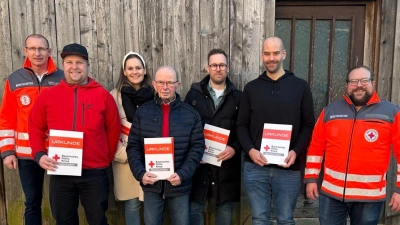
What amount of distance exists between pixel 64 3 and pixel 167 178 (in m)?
2.26

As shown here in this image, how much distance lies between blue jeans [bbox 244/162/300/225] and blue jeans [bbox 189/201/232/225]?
1.21 ft

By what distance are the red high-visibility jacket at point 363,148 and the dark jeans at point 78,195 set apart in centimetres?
197

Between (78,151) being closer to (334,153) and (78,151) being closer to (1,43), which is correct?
(1,43)

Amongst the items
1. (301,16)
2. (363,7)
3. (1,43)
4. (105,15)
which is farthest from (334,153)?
(1,43)

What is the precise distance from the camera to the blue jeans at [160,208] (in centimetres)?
287

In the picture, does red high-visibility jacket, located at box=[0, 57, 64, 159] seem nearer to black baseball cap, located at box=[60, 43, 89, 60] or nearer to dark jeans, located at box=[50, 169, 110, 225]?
black baseball cap, located at box=[60, 43, 89, 60]

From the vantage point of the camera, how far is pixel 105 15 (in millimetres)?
3594

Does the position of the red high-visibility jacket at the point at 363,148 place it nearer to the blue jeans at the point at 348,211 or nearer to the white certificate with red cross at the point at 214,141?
the blue jeans at the point at 348,211

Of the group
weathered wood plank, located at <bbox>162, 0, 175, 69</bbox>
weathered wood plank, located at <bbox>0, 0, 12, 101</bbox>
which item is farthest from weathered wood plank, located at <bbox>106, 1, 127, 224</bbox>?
weathered wood plank, located at <bbox>0, 0, 12, 101</bbox>

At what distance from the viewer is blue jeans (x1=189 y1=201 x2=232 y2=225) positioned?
3.21m

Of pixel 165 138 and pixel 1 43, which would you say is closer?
pixel 165 138

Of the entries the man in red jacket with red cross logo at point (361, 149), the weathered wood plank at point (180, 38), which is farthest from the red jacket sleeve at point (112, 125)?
the man in red jacket with red cross logo at point (361, 149)

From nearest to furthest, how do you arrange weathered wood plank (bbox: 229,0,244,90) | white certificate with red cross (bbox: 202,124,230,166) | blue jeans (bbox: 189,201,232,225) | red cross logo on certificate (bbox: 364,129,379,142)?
1. red cross logo on certificate (bbox: 364,129,379,142)
2. white certificate with red cross (bbox: 202,124,230,166)
3. blue jeans (bbox: 189,201,232,225)
4. weathered wood plank (bbox: 229,0,244,90)

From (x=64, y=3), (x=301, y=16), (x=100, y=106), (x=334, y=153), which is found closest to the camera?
(x=334, y=153)
